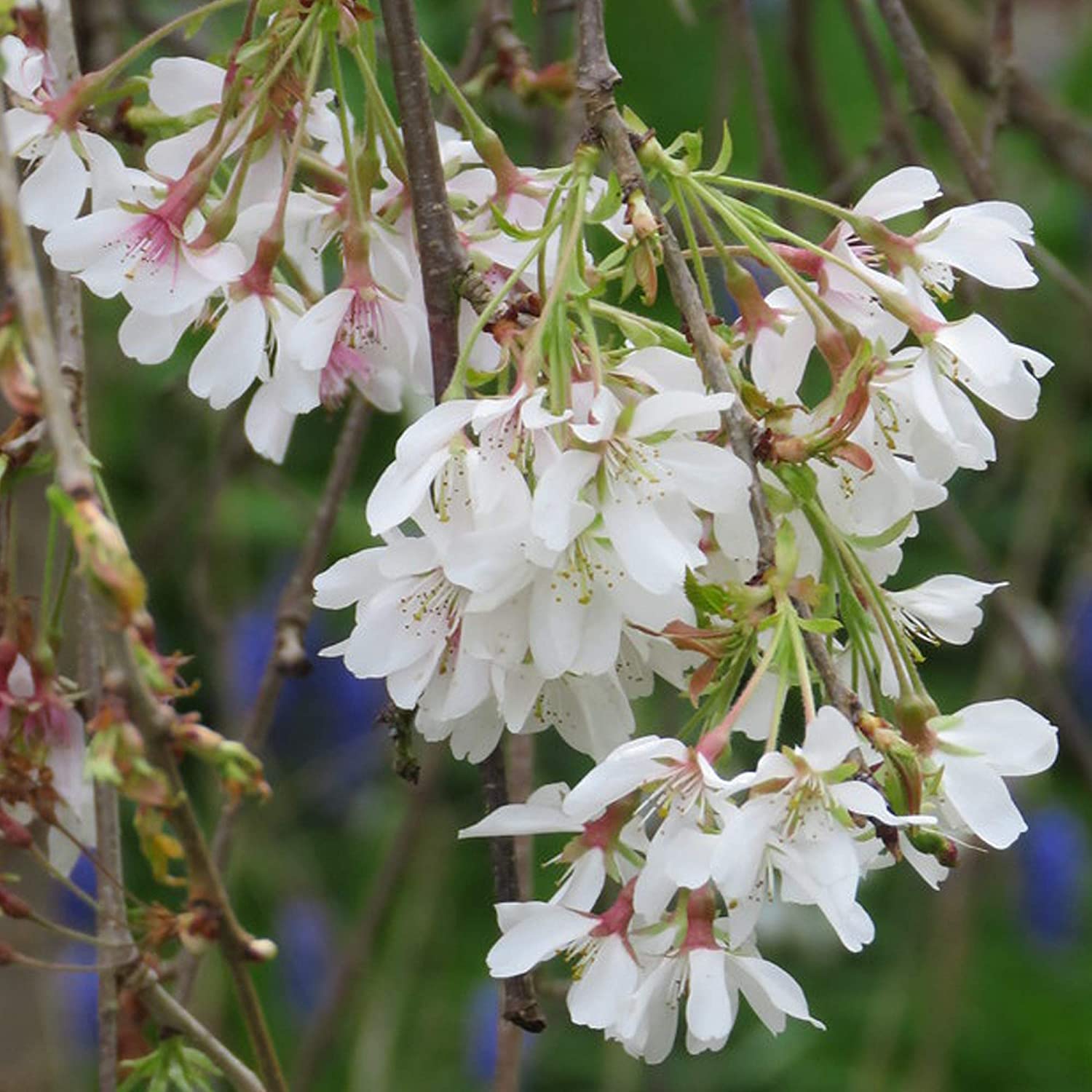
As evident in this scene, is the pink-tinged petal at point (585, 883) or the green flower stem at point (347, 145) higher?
the green flower stem at point (347, 145)

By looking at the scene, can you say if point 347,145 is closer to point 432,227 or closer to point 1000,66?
point 432,227

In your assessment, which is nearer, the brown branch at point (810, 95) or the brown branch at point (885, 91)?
the brown branch at point (885, 91)

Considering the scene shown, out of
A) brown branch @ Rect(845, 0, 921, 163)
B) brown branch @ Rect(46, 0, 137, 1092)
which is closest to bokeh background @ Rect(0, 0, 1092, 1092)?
brown branch @ Rect(845, 0, 921, 163)

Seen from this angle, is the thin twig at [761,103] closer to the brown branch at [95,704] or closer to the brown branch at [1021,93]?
the brown branch at [1021,93]

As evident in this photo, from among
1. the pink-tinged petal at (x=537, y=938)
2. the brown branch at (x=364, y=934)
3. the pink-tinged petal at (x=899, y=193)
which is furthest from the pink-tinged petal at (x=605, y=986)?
the brown branch at (x=364, y=934)

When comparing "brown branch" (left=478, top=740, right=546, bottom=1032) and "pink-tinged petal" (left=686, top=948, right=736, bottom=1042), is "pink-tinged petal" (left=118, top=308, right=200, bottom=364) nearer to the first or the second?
"brown branch" (left=478, top=740, right=546, bottom=1032)

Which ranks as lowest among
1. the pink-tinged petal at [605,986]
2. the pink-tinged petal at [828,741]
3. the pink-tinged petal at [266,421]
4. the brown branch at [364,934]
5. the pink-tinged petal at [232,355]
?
the brown branch at [364,934]
